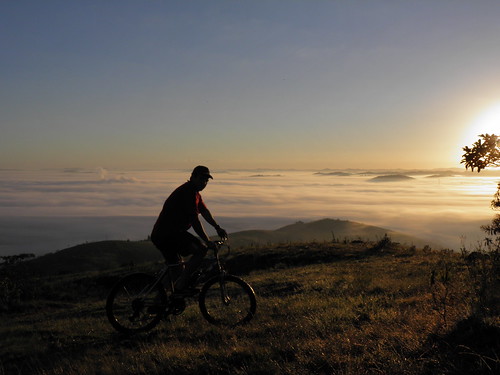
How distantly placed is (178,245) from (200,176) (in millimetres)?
1237

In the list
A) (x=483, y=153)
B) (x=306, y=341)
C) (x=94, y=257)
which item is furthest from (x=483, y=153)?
(x=94, y=257)

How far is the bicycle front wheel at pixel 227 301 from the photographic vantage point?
7363mm

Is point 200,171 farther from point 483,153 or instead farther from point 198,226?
point 483,153

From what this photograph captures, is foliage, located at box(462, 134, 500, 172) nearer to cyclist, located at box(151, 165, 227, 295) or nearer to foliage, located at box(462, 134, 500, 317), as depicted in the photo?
foliage, located at box(462, 134, 500, 317)

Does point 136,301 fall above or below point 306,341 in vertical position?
above

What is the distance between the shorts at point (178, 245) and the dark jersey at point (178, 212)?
55 millimetres

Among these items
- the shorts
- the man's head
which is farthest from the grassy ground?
the man's head

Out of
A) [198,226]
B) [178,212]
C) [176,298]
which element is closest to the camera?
[198,226]

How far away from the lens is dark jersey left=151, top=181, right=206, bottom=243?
7199mm

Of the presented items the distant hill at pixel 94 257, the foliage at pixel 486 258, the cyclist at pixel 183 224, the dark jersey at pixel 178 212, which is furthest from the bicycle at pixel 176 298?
the distant hill at pixel 94 257

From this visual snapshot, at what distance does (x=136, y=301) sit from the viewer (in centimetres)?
741

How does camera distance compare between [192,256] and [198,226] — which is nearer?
[198,226]

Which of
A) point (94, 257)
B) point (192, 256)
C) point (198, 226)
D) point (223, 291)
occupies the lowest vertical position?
point (94, 257)

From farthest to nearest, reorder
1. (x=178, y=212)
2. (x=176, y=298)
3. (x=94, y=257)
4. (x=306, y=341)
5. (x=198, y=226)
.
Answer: (x=94, y=257), (x=176, y=298), (x=178, y=212), (x=198, y=226), (x=306, y=341)
